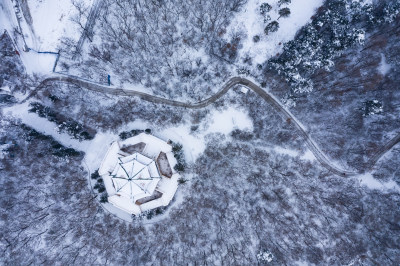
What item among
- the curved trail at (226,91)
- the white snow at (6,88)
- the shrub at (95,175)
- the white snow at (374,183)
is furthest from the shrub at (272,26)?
the white snow at (6,88)

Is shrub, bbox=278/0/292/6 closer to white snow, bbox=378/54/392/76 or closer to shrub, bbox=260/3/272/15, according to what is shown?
shrub, bbox=260/3/272/15

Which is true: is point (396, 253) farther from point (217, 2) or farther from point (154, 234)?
point (217, 2)

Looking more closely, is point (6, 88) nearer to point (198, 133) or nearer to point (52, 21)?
point (52, 21)

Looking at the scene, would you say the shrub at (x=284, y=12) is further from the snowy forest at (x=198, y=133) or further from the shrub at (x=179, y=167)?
the shrub at (x=179, y=167)

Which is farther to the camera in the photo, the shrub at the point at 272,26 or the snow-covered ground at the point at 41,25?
the snow-covered ground at the point at 41,25

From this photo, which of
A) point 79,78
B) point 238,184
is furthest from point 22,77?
point 238,184

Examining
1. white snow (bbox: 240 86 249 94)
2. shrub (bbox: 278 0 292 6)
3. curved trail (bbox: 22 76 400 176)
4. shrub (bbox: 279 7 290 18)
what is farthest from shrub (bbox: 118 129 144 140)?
shrub (bbox: 278 0 292 6)
